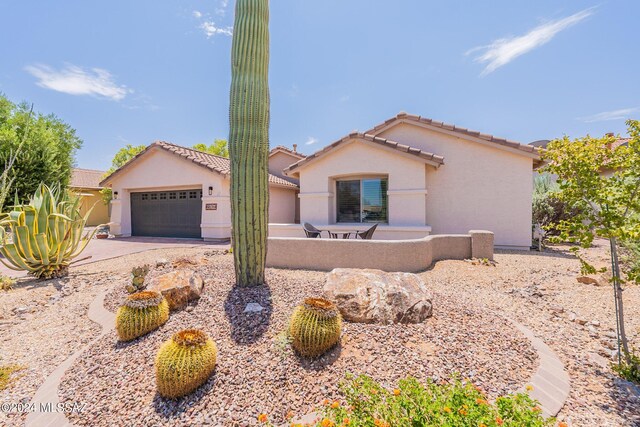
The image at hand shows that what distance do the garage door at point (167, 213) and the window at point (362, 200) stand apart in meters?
7.99

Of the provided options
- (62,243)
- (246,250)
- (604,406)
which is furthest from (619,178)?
(62,243)

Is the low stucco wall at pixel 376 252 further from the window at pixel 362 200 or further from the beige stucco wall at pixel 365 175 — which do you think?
the window at pixel 362 200

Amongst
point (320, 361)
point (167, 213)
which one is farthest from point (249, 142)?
point (167, 213)

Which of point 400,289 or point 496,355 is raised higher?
point 400,289

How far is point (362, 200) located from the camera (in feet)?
38.5

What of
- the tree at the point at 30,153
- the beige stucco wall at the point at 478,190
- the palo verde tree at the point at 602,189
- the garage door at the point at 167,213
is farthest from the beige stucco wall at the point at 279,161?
the palo verde tree at the point at 602,189

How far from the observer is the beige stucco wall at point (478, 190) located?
34.4ft

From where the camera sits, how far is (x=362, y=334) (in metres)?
3.65

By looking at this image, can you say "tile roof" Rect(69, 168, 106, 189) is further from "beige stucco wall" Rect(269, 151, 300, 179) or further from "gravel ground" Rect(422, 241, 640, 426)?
"gravel ground" Rect(422, 241, 640, 426)

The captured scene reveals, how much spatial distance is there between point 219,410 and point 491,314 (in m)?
4.22

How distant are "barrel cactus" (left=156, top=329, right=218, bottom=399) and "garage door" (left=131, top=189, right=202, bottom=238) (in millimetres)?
12890

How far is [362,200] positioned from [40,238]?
10238 mm

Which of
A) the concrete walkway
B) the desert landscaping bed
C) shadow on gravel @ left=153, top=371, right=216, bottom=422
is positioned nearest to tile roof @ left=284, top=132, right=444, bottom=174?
the desert landscaping bed

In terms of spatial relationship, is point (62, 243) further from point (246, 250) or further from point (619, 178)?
point (619, 178)
